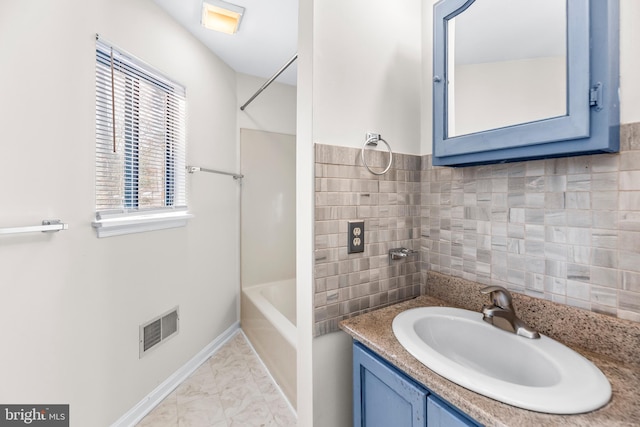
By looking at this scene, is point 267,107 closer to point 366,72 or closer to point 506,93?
point 366,72

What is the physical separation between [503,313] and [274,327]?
1424mm

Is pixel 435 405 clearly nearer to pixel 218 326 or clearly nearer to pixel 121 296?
pixel 121 296

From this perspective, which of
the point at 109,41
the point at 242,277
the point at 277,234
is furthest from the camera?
the point at 277,234

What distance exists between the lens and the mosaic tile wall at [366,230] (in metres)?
1.00

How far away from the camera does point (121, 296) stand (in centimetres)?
146

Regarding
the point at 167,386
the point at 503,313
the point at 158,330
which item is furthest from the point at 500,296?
the point at 167,386

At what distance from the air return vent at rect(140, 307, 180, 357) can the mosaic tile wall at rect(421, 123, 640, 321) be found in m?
1.74

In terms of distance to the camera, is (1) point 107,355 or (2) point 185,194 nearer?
(1) point 107,355

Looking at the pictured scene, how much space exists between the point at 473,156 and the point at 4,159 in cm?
175

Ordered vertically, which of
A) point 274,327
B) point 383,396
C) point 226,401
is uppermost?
point 383,396

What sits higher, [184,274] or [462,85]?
[462,85]

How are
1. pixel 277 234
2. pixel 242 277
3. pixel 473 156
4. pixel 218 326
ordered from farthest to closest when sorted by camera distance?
1. pixel 277 234
2. pixel 242 277
3. pixel 218 326
4. pixel 473 156

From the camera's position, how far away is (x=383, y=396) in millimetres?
851

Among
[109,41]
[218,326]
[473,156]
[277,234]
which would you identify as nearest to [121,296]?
[218,326]
